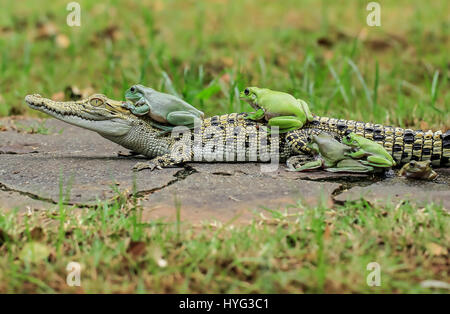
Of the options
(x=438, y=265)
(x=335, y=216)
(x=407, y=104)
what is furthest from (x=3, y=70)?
(x=438, y=265)

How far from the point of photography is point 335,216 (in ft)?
10.8

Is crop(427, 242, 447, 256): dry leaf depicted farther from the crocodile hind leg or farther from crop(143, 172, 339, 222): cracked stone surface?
the crocodile hind leg

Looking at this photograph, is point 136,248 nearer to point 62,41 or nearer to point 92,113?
point 92,113

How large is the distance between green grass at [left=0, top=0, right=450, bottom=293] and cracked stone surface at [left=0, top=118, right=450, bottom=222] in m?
0.15

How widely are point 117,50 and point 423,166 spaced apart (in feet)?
18.1

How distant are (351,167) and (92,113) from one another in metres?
1.92

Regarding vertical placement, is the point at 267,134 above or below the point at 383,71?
below

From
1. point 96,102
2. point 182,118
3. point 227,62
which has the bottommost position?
point 182,118

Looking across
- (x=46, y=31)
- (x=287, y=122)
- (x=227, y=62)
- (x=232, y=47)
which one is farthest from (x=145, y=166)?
(x=46, y=31)

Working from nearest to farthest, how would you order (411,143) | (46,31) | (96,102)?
1. (411,143)
2. (96,102)
3. (46,31)

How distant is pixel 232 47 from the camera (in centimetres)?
823

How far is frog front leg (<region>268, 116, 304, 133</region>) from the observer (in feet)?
13.9
